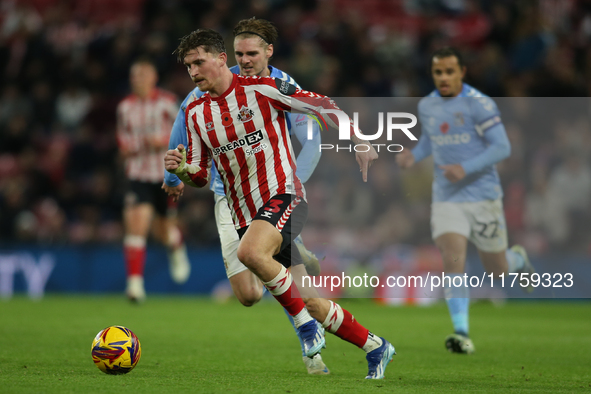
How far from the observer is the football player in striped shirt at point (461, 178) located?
658cm

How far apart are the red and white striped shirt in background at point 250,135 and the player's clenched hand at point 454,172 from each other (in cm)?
188

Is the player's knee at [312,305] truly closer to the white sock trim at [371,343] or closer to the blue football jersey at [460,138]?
the white sock trim at [371,343]

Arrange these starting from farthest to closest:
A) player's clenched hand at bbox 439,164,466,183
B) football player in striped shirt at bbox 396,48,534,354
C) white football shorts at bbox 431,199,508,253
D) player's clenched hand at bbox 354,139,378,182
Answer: white football shorts at bbox 431,199,508,253, football player in striped shirt at bbox 396,48,534,354, player's clenched hand at bbox 439,164,466,183, player's clenched hand at bbox 354,139,378,182

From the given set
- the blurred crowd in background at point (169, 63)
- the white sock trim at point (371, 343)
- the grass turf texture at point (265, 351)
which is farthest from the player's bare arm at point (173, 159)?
the blurred crowd in background at point (169, 63)

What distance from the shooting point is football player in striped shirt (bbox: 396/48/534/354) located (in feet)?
21.6

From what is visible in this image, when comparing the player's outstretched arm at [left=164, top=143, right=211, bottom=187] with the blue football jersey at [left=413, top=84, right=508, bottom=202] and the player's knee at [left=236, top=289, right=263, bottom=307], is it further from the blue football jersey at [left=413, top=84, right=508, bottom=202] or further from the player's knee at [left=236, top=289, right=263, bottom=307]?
the blue football jersey at [left=413, top=84, right=508, bottom=202]

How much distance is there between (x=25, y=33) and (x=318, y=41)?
21.4 ft

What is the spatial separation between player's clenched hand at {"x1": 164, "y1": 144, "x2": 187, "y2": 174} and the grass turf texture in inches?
48.1

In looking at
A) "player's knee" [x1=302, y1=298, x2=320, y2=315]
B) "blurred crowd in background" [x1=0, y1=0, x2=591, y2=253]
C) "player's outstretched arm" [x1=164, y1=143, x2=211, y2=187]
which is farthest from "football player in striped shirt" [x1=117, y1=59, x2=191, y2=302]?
"player's knee" [x1=302, y1=298, x2=320, y2=315]

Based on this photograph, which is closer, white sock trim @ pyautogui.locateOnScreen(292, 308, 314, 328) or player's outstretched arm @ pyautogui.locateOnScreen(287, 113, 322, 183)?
white sock trim @ pyautogui.locateOnScreen(292, 308, 314, 328)

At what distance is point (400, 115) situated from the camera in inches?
241

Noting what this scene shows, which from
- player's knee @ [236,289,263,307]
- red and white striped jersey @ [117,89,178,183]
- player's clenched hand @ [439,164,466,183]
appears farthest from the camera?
red and white striped jersey @ [117,89,178,183]

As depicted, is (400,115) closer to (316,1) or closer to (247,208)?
(247,208)

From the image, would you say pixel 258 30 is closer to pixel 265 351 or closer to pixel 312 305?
pixel 312 305
